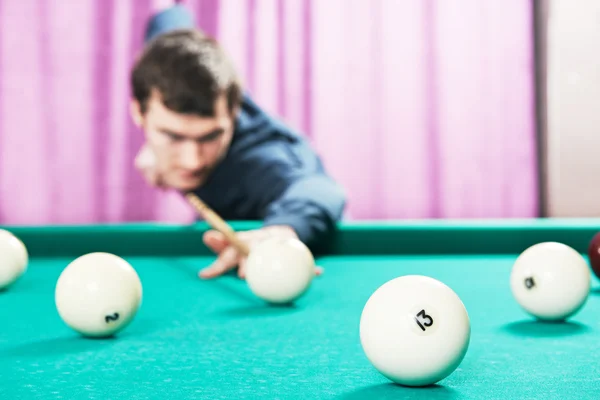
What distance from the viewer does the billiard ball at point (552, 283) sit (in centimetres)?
130

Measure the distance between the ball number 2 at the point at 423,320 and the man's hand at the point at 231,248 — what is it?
1.05m

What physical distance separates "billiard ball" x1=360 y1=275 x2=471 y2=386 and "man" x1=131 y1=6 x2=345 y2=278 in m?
1.77

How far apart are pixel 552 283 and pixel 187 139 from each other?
7.01 ft

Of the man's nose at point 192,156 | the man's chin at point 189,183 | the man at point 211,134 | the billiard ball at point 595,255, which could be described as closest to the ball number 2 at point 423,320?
the billiard ball at point 595,255

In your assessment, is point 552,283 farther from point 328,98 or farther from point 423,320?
Answer: point 328,98

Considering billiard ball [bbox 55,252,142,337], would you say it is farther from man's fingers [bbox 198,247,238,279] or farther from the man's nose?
the man's nose

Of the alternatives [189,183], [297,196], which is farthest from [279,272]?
[189,183]

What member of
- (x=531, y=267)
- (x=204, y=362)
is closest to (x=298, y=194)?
(x=531, y=267)

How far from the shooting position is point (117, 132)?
484 centimetres

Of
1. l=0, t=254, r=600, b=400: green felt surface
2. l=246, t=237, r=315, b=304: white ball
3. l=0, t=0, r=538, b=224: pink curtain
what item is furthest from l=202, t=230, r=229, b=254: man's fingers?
l=0, t=0, r=538, b=224: pink curtain

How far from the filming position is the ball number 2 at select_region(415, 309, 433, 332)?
2.93ft

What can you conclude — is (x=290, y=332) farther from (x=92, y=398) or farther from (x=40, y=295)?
(x=40, y=295)

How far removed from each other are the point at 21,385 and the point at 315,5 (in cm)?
408

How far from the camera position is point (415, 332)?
89 centimetres
